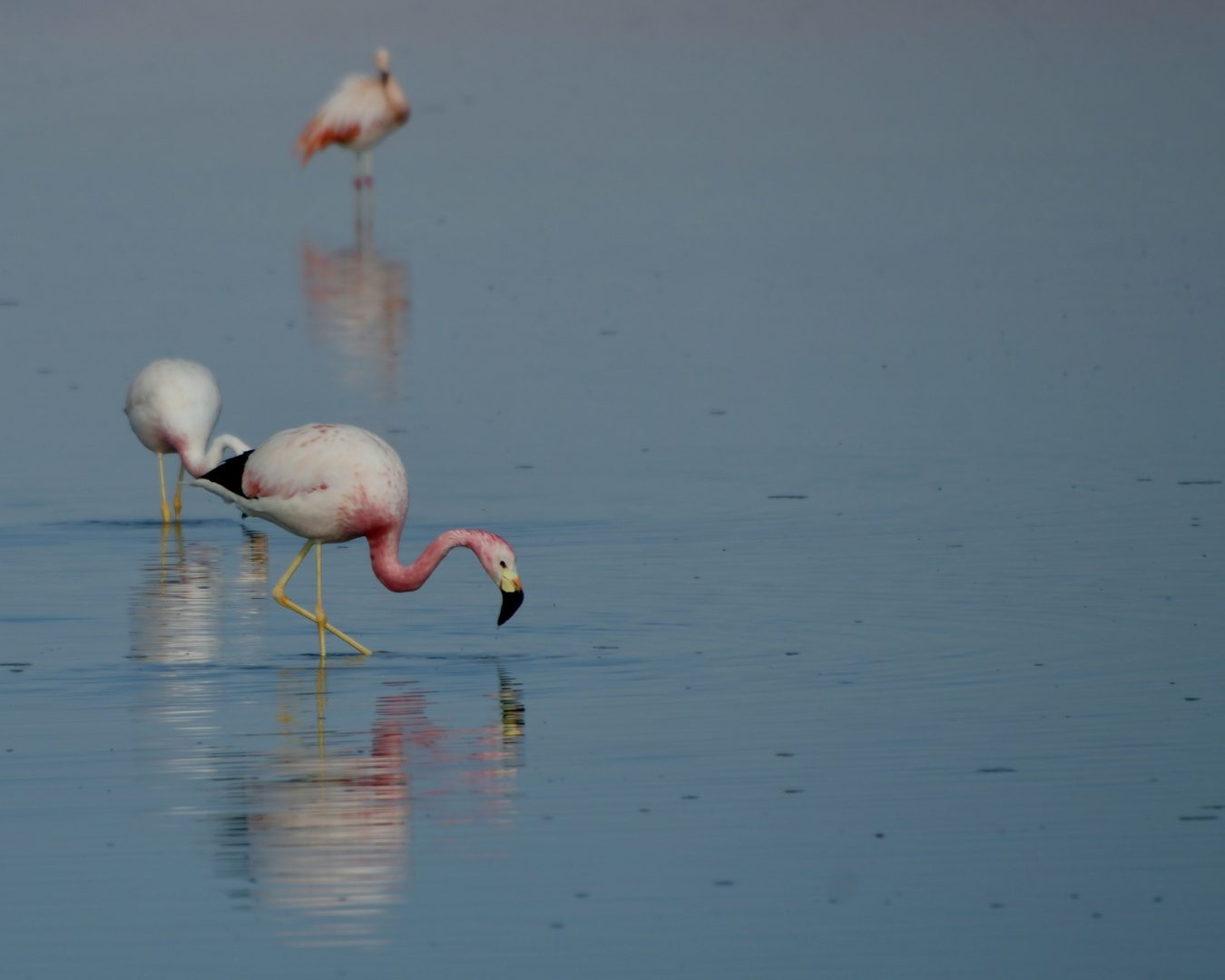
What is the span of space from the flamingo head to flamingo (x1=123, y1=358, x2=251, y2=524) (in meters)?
4.37

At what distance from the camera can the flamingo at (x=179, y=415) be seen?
1402 centimetres

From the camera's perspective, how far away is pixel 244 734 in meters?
8.54

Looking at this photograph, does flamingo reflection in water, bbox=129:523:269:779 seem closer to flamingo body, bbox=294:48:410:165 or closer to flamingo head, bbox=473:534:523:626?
flamingo head, bbox=473:534:523:626

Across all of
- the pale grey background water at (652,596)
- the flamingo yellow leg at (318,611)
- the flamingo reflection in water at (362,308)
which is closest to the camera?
the pale grey background water at (652,596)

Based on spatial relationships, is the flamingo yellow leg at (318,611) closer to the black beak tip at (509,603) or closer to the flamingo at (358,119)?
the black beak tip at (509,603)

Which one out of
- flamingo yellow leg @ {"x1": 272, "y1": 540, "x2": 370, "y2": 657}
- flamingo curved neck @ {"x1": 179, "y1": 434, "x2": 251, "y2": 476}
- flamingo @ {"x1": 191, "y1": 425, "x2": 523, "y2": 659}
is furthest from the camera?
flamingo curved neck @ {"x1": 179, "y1": 434, "x2": 251, "y2": 476}

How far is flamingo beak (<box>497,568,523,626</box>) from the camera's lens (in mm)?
9609

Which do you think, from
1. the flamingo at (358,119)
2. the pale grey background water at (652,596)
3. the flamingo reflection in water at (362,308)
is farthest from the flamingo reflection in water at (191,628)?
the flamingo at (358,119)

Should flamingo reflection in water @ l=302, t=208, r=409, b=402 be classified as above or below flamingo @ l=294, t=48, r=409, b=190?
below

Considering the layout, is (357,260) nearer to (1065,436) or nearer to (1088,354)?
(1088,354)

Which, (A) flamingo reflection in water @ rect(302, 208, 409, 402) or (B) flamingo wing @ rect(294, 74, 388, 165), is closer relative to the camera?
(A) flamingo reflection in water @ rect(302, 208, 409, 402)

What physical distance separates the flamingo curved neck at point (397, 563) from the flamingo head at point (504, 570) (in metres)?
0.33

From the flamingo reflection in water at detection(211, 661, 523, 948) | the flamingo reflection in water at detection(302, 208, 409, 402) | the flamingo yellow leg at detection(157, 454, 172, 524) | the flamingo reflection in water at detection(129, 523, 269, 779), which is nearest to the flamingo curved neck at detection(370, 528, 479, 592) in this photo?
the flamingo reflection in water at detection(129, 523, 269, 779)

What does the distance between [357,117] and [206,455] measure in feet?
63.0
